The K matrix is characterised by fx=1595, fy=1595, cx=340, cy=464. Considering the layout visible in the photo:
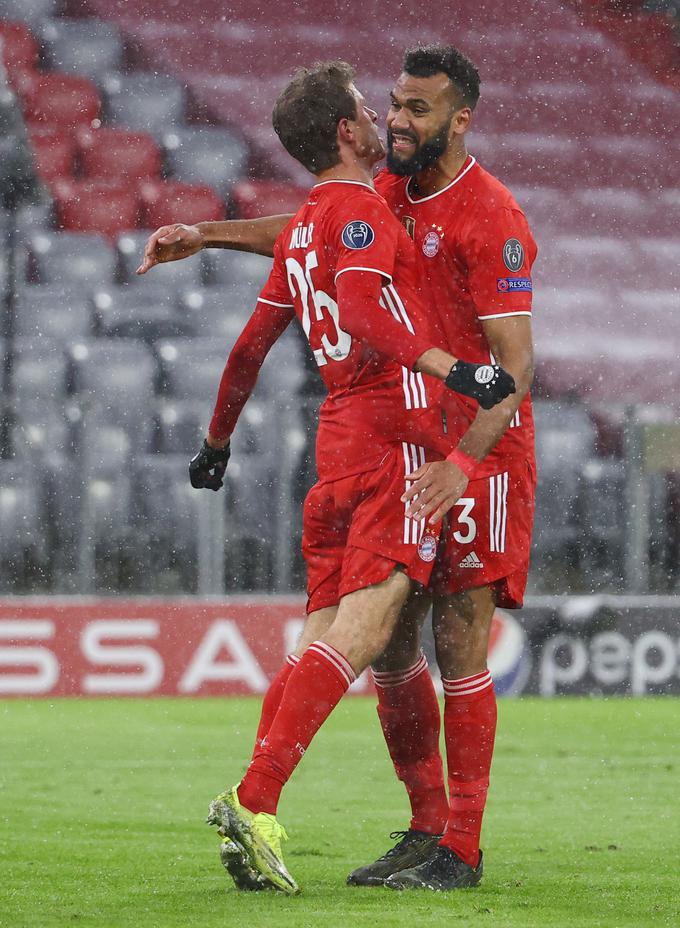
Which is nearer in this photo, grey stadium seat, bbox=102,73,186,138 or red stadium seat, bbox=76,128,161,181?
red stadium seat, bbox=76,128,161,181

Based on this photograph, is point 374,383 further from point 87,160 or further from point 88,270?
point 87,160

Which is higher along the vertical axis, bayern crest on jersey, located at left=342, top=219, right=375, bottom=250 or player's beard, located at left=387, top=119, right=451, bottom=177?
player's beard, located at left=387, top=119, right=451, bottom=177

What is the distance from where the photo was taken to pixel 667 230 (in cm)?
1281

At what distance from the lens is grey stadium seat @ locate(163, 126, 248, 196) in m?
11.9

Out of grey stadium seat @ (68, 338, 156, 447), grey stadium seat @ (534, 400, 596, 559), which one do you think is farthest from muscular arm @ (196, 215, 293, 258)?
grey stadium seat @ (68, 338, 156, 447)

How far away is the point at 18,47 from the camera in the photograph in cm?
1214

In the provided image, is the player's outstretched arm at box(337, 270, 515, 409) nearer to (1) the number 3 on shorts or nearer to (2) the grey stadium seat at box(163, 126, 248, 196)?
(1) the number 3 on shorts

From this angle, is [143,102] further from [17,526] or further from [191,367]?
[17,526]

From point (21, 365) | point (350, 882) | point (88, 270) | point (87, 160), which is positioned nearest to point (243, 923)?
point (350, 882)

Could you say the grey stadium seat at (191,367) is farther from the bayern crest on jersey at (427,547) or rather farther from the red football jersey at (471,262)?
the bayern crest on jersey at (427,547)

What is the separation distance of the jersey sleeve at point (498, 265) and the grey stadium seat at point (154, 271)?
799 cm

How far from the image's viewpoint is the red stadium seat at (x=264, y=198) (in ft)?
38.7

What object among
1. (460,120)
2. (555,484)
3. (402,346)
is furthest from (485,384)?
(555,484)

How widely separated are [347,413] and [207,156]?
9169mm
